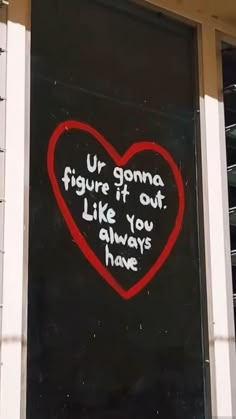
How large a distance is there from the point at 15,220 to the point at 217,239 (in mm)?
1278

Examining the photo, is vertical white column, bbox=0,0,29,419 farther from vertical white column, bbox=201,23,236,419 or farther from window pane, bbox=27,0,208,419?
vertical white column, bbox=201,23,236,419

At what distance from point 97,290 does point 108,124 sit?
82 centimetres

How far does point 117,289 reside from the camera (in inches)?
155

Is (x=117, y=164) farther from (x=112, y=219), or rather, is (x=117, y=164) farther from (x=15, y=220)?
(x=15, y=220)

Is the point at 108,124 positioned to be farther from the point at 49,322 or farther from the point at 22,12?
the point at 49,322

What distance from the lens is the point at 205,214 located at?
4.38m

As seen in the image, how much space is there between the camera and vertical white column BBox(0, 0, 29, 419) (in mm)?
3389

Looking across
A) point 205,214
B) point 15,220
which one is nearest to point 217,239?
point 205,214

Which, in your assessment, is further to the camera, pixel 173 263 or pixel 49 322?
pixel 173 263

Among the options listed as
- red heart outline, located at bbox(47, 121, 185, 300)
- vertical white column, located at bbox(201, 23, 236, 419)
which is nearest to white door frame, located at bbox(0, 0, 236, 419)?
vertical white column, located at bbox(201, 23, 236, 419)

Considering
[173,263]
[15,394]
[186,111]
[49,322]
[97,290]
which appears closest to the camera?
[15,394]

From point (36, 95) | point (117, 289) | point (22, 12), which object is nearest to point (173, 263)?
point (117, 289)

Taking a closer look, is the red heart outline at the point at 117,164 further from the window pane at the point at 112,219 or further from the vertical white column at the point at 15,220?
the vertical white column at the point at 15,220

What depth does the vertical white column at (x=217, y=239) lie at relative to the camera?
4.23 metres
